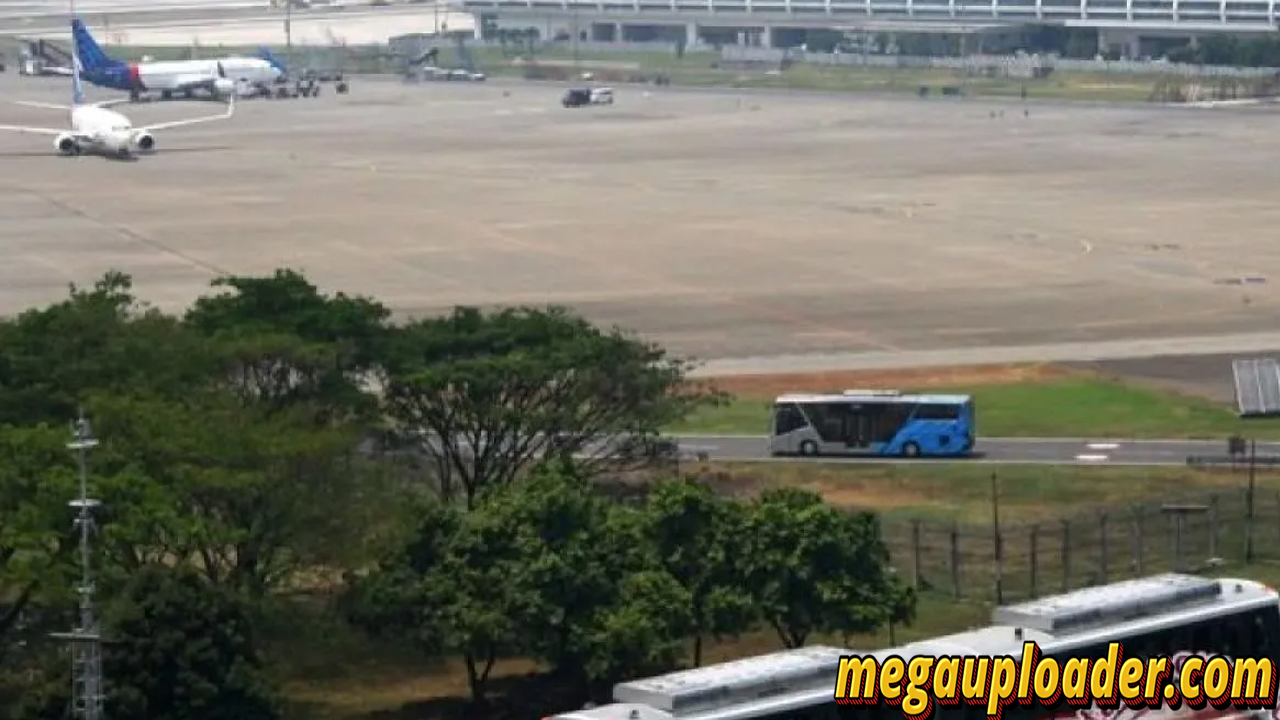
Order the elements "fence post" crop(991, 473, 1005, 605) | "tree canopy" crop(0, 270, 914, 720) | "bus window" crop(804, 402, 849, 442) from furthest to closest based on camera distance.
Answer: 1. "bus window" crop(804, 402, 849, 442)
2. "fence post" crop(991, 473, 1005, 605)
3. "tree canopy" crop(0, 270, 914, 720)

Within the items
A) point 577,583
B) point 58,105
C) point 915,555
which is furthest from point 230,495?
point 58,105

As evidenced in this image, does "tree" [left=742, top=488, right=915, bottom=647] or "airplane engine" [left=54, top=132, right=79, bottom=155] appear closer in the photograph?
"tree" [left=742, top=488, right=915, bottom=647]

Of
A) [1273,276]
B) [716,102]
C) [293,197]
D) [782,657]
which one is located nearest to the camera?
[782,657]

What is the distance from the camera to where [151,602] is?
33.9 metres

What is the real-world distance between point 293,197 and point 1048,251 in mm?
34478

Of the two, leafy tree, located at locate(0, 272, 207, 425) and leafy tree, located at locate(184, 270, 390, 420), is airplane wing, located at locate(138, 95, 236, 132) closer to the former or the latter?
leafy tree, located at locate(184, 270, 390, 420)

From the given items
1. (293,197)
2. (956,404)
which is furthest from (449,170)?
(956,404)

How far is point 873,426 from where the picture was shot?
193 ft

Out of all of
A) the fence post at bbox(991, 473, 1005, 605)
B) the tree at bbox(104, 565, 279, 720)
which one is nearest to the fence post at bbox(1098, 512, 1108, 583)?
the fence post at bbox(991, 473, 1005, 605)

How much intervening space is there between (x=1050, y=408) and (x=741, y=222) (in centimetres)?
3798

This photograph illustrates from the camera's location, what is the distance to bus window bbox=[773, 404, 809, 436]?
59062 mm

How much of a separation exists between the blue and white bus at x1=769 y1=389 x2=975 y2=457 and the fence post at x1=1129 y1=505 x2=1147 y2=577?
10.8 metres

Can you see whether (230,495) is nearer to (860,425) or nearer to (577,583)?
(577,583)

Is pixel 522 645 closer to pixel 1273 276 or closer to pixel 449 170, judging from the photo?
pixel 1273 276
